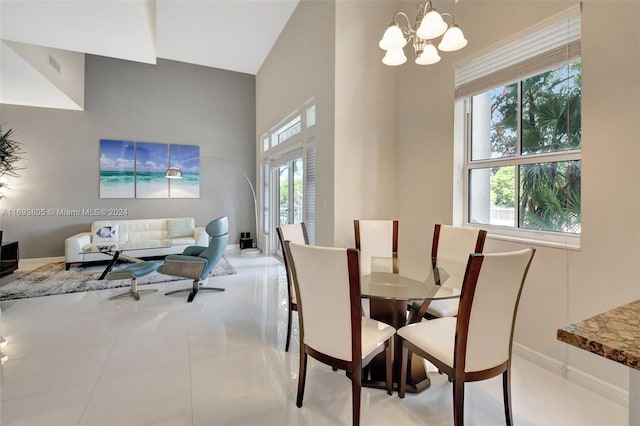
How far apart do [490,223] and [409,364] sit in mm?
1558

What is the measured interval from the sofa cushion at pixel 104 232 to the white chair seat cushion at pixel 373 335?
217 inches

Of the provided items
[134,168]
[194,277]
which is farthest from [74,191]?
[194,277]

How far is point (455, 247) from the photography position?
236 centimetres

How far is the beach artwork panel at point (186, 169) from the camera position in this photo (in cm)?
620

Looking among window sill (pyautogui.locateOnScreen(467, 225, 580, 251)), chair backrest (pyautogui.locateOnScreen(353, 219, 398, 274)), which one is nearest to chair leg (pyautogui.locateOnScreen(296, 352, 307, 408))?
chair backrest (pyautogui.locateOnScreen(353, 219, 398, 274))

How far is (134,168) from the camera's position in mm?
5910

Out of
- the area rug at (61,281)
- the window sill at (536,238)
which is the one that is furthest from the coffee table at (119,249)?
the window sill at (536,238)

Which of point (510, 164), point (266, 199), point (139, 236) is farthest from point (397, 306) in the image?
point (139, 236)

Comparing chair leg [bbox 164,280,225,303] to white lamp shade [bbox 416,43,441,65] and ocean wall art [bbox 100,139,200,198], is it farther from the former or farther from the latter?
white lamp shade [bbox 416,43,441,65]

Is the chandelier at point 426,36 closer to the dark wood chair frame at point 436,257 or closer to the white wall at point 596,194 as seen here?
the white wall at point 596,194

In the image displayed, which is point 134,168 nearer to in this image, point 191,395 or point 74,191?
point 74,191

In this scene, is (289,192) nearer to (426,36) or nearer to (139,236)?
(139,236)

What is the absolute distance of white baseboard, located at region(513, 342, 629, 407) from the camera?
1730 millimetres

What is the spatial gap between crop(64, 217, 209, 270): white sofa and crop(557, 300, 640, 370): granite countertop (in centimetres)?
545
